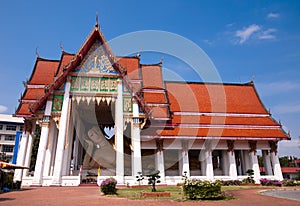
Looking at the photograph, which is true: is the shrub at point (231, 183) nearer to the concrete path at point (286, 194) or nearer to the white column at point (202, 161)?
the white column at point (202, 161)

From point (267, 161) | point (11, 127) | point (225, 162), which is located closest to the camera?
point (225, 162)

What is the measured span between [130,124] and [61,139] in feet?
16.3

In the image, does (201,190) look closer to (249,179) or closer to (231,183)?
(231,183)

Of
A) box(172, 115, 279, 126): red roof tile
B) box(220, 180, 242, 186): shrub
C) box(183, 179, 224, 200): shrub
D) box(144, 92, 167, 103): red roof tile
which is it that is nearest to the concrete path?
box(183, 179, 224, 200): shrub

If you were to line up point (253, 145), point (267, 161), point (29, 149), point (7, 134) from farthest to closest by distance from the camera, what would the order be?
point (7, 134), point (267, 161), point (253, 145), point (29, 149)

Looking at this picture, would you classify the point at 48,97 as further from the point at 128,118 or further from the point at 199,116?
the point at 199,116

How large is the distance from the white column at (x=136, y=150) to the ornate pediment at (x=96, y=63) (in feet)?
13.4

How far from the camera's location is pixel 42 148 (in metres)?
14.3

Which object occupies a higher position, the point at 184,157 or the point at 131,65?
the point at 131,65

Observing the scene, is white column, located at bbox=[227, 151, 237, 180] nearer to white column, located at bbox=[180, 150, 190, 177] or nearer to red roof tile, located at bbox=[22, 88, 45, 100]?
→ white column, located at bbox=[180, 150, 190, 177]

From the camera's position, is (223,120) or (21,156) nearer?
(21,156)

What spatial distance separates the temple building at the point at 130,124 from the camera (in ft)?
49.6

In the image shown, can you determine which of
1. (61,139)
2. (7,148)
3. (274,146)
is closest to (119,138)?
(61,139)

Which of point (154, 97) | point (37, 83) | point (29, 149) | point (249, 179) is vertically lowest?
point (249, 179)
